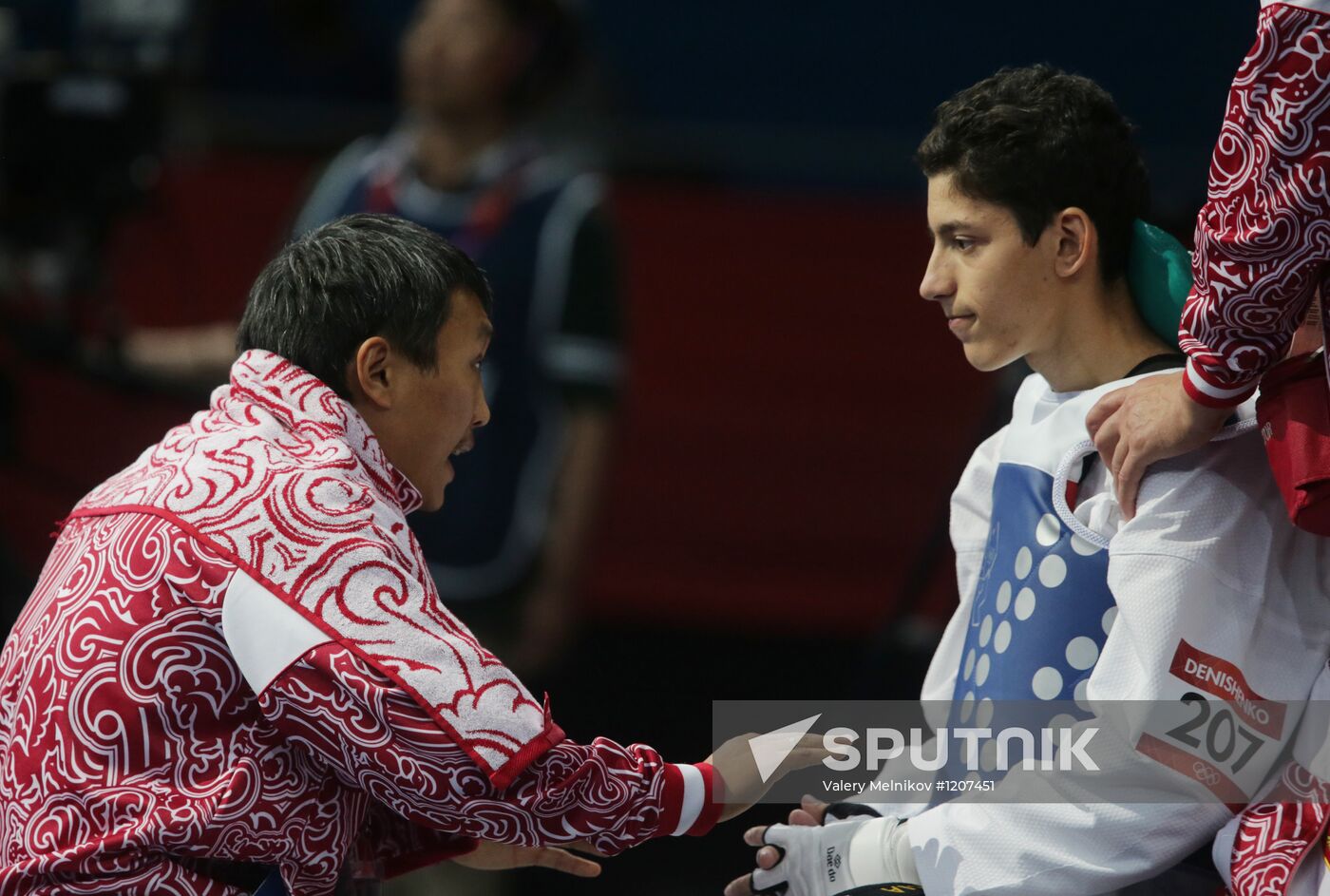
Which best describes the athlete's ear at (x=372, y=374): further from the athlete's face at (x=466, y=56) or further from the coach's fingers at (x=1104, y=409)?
A: the athlete's face at (x=466, y=56)

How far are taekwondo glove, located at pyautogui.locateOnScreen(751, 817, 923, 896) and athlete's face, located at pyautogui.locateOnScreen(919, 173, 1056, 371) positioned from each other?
0.43m

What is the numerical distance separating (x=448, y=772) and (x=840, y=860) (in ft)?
1.35

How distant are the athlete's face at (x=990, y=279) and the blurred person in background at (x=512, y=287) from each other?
1701mm

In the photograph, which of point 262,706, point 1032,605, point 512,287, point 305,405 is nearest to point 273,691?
point 262,706

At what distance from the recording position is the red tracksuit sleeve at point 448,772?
1.35m

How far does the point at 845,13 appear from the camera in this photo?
4.80 metres

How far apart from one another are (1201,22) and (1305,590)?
10.8 feet

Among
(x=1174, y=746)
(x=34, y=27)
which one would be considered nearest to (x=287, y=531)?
(x=1174, y=746)

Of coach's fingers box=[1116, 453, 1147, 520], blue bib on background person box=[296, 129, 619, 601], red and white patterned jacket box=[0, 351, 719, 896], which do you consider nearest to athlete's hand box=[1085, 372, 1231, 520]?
coach's fingers box=[1116, 453, 1147, 520]

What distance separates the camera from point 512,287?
10.6ft

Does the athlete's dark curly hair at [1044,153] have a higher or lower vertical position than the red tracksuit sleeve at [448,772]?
higher

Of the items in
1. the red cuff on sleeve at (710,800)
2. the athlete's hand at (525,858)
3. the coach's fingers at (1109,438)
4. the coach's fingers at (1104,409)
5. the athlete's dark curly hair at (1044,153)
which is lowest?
the athlete's hand at (525,858)

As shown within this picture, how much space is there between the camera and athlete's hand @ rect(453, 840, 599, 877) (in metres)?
1.62

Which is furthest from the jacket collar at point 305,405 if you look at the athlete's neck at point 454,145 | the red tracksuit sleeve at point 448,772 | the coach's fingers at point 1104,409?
the athlete's neck at point 454,145
